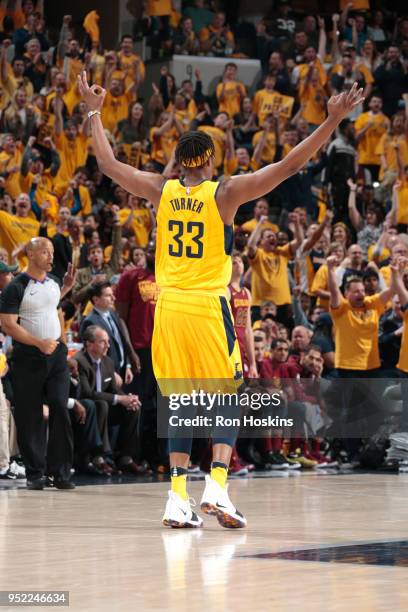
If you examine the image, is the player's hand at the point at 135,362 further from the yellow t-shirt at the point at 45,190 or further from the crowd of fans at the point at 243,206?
the yellow t-shirt at the point at 45,190

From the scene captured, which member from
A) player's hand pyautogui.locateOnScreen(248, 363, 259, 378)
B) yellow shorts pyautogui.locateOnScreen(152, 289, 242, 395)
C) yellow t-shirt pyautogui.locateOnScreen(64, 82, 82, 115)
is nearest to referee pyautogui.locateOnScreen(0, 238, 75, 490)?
player's hand pyautogui.locateOnScreen(248, 363, 259, 378)

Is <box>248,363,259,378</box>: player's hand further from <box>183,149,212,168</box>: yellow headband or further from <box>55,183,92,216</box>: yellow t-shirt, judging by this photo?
<box>55,183,92,216</box>: yellow t-shirt

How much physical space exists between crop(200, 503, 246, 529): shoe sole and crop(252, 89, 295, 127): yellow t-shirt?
46.8ft

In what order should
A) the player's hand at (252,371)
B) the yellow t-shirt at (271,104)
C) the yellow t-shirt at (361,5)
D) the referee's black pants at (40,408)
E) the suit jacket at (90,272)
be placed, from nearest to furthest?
the referee's black pants at (40,408) < the player's hand at (252,371) < the suit jacket at (90,272) < the yellow t-shirt at (271,104) < the yellow t-shirt at (361,5)

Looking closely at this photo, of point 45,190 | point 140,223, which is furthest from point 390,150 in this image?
point 45,190

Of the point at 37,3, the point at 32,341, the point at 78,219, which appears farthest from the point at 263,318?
the point at 37,3

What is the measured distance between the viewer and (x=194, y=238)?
7.74 meters

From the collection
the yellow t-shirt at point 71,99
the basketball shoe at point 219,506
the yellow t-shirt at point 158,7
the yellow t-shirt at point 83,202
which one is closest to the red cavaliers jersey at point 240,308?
the basketball shoe at point 219,506

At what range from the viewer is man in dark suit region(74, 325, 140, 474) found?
12258 millimetres

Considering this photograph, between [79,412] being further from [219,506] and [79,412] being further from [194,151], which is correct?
[194,151]

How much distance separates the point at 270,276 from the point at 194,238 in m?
8.51

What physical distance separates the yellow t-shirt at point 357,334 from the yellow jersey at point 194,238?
6406 mm

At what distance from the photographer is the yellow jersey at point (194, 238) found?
7.74m

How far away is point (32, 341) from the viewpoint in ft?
34.6
